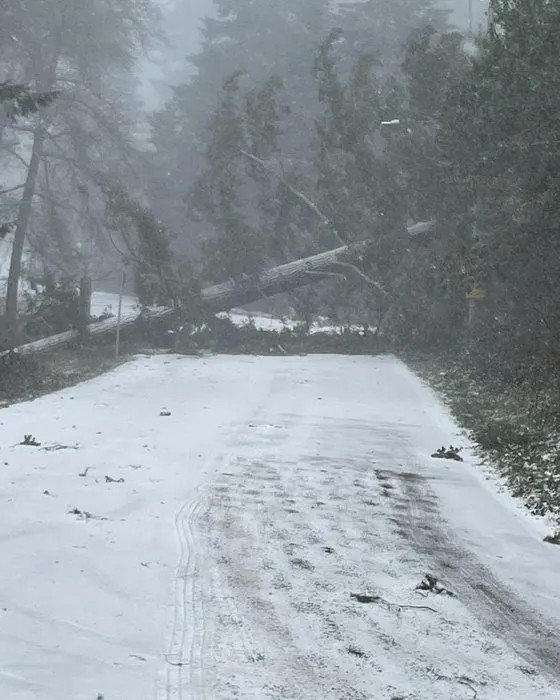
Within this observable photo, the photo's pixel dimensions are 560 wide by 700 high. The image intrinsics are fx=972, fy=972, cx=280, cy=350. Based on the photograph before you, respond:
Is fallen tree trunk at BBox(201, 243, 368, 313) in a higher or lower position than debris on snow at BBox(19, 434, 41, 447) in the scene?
higher

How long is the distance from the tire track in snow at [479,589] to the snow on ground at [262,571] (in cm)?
2

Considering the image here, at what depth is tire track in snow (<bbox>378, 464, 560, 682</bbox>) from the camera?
5.13 meters

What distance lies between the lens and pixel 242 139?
31.0 metres

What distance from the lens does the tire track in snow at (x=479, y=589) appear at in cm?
513

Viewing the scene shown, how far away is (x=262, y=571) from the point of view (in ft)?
20.7

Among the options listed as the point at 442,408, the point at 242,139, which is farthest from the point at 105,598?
the point at 242,139

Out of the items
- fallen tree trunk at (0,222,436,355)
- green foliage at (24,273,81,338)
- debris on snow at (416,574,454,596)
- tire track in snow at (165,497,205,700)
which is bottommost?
tire track in snow at (165,497,205,700)

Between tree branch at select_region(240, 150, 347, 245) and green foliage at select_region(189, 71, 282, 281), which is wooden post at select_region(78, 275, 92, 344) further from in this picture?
tree branch at select_region(240, 150, 347, 245)

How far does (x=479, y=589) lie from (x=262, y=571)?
1389 mm

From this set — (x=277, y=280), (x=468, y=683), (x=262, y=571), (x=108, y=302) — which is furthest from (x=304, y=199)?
(x=468, y=683)

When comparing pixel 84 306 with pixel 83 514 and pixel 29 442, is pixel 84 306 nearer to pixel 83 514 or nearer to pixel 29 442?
pixel 29 442

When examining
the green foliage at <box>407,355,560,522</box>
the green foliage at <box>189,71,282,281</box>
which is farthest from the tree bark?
the green foliage at <box>407,355,560,522</box>

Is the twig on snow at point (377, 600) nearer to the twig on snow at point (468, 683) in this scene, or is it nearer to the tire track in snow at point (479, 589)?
the tire track in snow at point (479, 589)

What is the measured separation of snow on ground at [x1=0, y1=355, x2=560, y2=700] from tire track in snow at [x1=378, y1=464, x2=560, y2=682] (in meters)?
0.02
